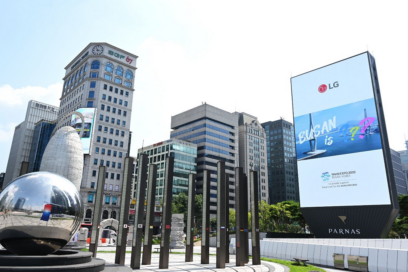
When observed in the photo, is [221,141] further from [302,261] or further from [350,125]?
[302,261]

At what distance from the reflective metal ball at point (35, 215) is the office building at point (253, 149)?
109 m

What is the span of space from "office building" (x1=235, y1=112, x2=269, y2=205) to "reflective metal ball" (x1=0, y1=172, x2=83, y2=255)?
10877 cm

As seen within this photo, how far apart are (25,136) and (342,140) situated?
12807cm

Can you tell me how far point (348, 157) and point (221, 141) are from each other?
71.9 m

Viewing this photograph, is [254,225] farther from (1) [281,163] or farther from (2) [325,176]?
(1) [281,163]

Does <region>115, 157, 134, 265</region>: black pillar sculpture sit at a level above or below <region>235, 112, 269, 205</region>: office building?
below

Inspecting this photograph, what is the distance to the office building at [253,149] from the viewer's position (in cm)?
11988

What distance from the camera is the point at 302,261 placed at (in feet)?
69.9

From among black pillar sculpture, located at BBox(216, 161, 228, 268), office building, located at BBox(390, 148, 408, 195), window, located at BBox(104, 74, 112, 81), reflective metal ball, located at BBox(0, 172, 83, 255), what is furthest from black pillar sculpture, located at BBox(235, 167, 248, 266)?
office building, located at BBox(390, 148, 408, 195)

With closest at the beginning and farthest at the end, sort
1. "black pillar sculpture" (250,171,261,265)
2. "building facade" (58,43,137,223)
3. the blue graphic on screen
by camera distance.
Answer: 1. "black pillar sculpture" (250,171,261,265)
2. the blue graphic on screen
3. "building facade" (58,43,137,223)

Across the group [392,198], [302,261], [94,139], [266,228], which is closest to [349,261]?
[302,261]

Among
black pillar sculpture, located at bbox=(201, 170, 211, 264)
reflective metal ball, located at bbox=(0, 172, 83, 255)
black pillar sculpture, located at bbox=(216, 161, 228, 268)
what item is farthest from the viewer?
black pillar sculpture, located at bbox=(201, 170, 211, 264)

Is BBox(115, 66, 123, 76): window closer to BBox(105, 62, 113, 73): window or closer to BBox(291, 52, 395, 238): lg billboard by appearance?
BBox(105, 62, 113, 73): window

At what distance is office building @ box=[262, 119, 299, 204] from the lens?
464ft
